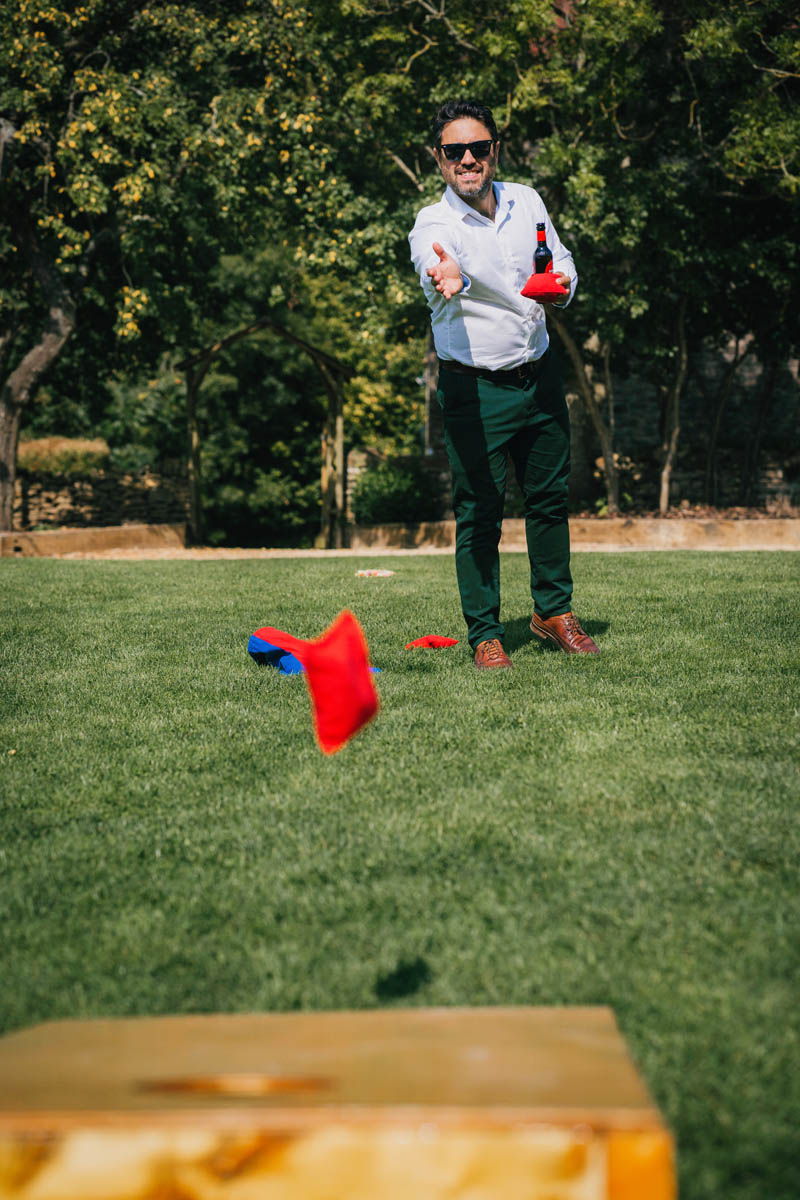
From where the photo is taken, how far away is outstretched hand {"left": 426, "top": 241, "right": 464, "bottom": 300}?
3.30 metres

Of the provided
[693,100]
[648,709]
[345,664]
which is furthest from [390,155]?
[345,664]

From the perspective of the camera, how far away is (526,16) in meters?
11.0

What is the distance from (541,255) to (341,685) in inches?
104

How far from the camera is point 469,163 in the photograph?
12.2ft

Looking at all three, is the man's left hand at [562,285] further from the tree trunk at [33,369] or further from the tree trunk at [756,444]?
the tree trunk at [756,444]

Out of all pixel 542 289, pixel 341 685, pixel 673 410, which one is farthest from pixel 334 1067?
pixel 673 410

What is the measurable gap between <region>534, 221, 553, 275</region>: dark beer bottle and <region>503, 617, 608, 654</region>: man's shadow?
1.50 m

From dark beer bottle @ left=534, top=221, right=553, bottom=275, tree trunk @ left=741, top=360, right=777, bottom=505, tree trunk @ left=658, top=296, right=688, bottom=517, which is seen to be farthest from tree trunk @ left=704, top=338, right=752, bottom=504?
dark beer bottle @ left=534, top=221, right=553, bottom=275

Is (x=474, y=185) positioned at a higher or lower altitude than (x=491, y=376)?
higher

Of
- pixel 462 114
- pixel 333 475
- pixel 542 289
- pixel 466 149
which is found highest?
pixel 462 114

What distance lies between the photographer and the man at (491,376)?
3732mm

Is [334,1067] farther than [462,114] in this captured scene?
No

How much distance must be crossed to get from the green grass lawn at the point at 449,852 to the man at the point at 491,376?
0.30 m

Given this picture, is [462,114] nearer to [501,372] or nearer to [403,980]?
[501,372]
